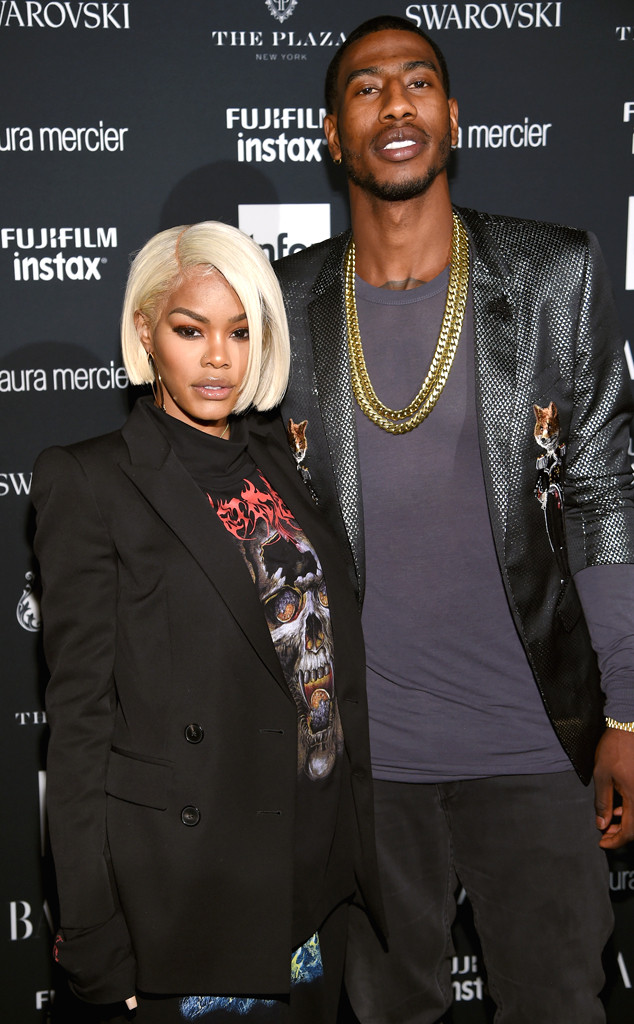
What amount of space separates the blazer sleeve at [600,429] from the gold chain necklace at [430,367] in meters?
0.27

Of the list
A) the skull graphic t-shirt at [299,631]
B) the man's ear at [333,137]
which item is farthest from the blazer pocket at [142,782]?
the man's ear at [333,137]

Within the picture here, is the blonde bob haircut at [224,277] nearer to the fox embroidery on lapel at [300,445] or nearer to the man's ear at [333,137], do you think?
the fox embroidery on lapel at [300,445]

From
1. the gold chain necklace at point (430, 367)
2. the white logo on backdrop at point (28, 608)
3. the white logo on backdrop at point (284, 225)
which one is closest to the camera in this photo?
the gold chain necklace at point (430, 367)

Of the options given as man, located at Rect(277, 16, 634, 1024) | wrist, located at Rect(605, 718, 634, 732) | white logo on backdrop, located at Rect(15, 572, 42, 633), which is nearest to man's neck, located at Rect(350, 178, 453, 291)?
man, located at Rect(277, 16, 634, 1024)

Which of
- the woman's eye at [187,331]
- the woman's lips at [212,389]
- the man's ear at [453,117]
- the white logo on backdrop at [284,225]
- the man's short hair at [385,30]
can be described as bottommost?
the woman's lips at [212,389]

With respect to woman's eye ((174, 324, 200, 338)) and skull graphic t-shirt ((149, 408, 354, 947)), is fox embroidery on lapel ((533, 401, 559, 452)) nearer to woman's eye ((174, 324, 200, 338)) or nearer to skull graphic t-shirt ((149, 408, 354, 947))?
skull graphic t-shirt ((149, 408, 354, 947))

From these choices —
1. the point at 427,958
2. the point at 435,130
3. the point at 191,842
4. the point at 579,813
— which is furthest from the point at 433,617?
the point at 435,130

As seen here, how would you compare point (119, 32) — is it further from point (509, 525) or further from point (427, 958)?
point (427, 958)

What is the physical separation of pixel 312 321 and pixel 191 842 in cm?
121

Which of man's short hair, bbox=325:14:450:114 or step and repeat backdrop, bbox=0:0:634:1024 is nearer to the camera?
man's short hair, bbox=325:14:450:114

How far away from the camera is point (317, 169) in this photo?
2.69 m

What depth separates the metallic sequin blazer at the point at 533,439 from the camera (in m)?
2.06

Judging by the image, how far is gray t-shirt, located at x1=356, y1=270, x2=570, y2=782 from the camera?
212 cm

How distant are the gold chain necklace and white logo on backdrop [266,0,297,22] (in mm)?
933
